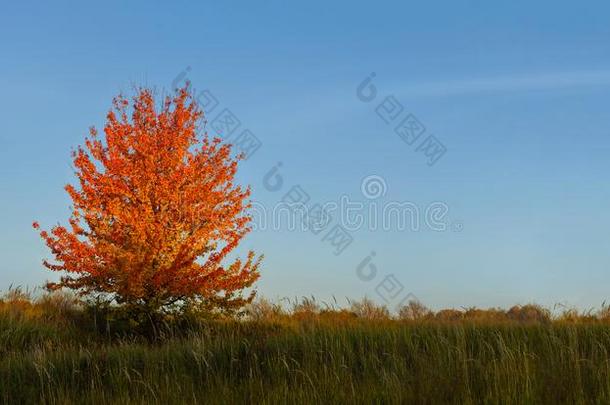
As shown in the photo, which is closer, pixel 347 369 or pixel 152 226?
pixel 347 369

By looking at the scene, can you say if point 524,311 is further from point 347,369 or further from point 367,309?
point 347,369

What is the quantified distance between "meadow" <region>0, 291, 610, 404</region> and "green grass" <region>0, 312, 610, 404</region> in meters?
0.03

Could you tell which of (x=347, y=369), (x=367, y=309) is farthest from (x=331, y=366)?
(x=367, y=309)

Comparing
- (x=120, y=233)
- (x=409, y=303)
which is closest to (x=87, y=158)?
(x=120, y=233)

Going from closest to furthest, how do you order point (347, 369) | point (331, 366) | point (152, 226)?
point (347, 369)
point (331, 366)
point (152, 226)

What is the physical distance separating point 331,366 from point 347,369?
40 cm

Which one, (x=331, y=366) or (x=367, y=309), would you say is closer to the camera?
(x=331, y=366)

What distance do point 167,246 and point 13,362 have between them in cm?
702

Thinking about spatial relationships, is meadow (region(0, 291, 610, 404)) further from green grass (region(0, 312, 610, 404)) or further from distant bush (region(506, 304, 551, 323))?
distant bush (region(506, 304, 551, 323))

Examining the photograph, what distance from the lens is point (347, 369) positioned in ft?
35.0

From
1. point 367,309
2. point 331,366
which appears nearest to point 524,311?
point 367,309

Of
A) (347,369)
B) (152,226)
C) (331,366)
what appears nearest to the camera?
(347,369)

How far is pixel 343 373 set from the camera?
981 centimetres

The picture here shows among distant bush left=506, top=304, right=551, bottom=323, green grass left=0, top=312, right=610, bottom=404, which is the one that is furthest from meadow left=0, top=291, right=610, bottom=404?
distant bush left=506, top=304, right=551, bottom=323
